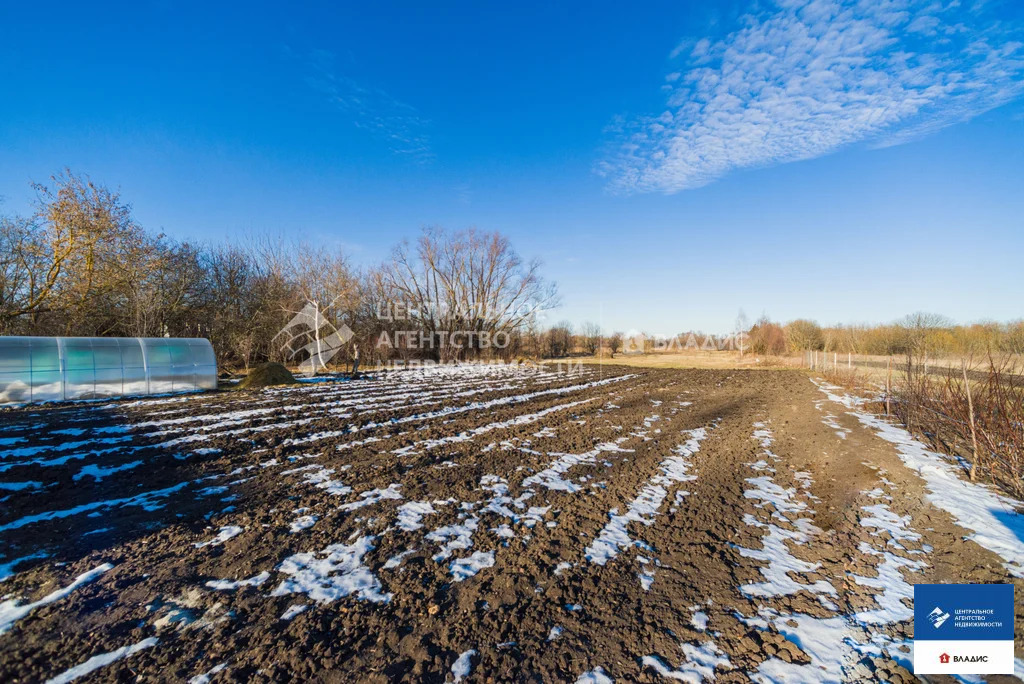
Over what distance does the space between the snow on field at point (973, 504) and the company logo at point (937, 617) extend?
145cm

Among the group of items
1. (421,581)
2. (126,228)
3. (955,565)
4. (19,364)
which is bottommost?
(955,565)

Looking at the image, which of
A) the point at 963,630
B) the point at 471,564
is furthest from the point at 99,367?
the point at 963,630

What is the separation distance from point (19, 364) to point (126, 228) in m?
9.28

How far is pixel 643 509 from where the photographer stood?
4.52 metres

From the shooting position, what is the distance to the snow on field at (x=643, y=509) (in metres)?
3.64

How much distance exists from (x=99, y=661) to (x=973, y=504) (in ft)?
27.0

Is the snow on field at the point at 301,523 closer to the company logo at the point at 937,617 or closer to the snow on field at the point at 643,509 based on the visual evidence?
the snow on field at the point at 643,509

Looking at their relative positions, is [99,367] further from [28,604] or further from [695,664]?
[695,664]

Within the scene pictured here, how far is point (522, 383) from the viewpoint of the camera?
16.8 metres

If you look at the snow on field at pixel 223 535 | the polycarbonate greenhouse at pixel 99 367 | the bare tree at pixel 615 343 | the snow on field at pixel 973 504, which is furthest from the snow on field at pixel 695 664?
the bare tree at pixel 615 343

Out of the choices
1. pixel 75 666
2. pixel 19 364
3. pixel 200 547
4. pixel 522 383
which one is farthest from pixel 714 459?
pixel 19 364

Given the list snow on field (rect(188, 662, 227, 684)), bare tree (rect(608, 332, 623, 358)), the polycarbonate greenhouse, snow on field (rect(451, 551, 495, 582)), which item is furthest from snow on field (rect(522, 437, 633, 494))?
bare tree (rect(608, 332, 623, 358))

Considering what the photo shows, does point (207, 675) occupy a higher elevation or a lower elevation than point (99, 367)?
lower

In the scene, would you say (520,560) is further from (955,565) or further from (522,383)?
(522,383)
